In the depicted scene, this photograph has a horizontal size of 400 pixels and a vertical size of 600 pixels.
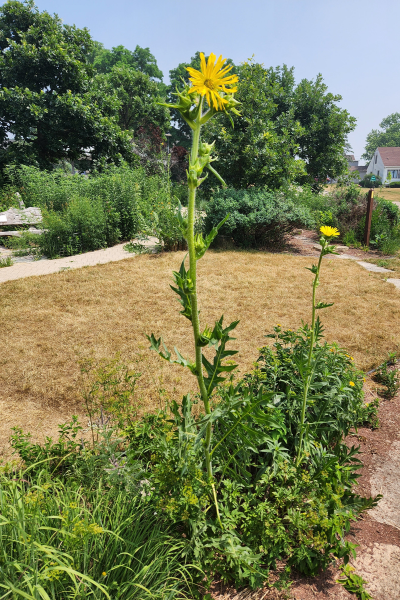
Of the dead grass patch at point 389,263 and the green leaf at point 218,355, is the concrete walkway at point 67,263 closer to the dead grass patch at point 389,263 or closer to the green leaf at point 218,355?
the dead grass patch at point 389,263

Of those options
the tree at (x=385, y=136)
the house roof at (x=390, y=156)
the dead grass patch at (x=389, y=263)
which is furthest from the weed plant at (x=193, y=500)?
the tree at (x=385, y=136)

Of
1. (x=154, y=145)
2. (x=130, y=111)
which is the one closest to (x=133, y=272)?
(x=154, y=145)

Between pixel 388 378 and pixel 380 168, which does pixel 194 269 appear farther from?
pixel 380 168

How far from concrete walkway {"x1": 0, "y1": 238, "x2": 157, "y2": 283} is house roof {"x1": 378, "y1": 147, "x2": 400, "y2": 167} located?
62.6 metres

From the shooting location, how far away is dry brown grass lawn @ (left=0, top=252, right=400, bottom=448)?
3225mm

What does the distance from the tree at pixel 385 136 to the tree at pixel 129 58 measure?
5962 centimetres

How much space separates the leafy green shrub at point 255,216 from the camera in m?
7.76

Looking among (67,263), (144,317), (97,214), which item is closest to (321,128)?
(97,214)

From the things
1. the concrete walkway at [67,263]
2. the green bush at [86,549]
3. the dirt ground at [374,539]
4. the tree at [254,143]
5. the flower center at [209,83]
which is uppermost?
the tree at [254,143]

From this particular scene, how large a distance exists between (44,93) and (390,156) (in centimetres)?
6042

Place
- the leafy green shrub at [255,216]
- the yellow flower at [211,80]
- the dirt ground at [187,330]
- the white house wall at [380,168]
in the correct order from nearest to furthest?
1. the yellow flower at [211,80]
2. the dirt ground at [187,330]
3. the leafy green shrub at [255,216]
4. the white house wall at [380,168]

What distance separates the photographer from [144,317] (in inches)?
183

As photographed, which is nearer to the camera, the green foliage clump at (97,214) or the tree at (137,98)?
the green foliage clump at (97,214)

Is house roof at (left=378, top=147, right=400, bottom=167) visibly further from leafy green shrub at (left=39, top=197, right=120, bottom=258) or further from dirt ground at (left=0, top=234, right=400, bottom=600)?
leafy green shrub at (left=39, top=197, right=120, bottom=258)
